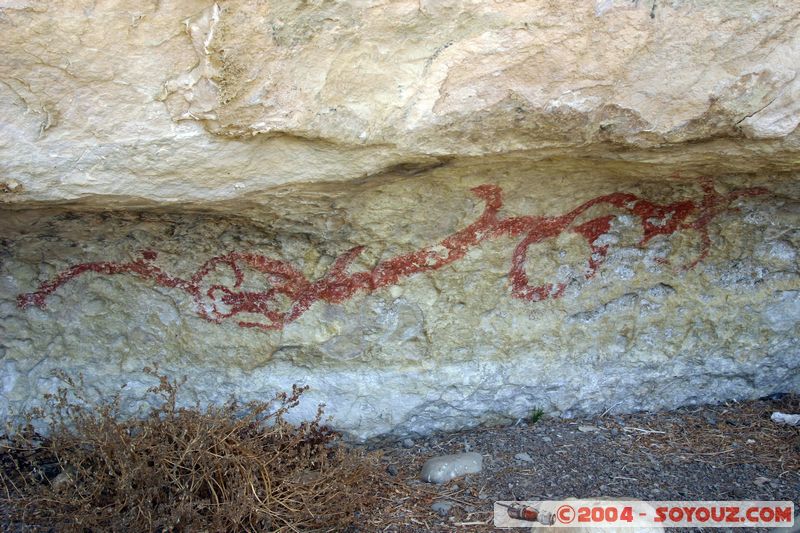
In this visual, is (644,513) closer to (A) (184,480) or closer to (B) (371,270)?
(B) (371,270)

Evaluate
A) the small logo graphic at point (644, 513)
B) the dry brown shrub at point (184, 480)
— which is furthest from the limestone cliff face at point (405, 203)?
the small logo graphic at point (644, 513)

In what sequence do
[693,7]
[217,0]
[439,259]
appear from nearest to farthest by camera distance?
[217,0] < [693,7] < [439,259]

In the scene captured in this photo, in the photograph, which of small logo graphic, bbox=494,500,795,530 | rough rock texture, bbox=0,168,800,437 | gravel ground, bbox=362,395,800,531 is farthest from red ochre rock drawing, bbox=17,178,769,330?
small logo graphic, bbox=494,500,795,530

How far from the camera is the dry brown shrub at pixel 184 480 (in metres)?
1.92

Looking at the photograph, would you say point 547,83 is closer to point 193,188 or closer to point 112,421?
point 193,188

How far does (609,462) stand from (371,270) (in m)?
0.99

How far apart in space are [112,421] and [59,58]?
97cm

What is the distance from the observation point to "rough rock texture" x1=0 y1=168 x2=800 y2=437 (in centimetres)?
229

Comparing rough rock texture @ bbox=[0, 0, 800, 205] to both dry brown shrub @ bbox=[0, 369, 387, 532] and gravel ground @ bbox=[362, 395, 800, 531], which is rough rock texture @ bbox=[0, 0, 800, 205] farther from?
gravel ground @ bbox=[362, 395, 800, 531]

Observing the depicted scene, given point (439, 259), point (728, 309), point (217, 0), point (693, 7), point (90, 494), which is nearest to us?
point (217, 0)

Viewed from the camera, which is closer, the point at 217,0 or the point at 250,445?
the point at 217,0

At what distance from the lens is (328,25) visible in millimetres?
1738

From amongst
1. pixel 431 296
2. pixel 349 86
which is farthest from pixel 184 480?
pixel 349 86

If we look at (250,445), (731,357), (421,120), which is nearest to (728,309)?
(731,357)
